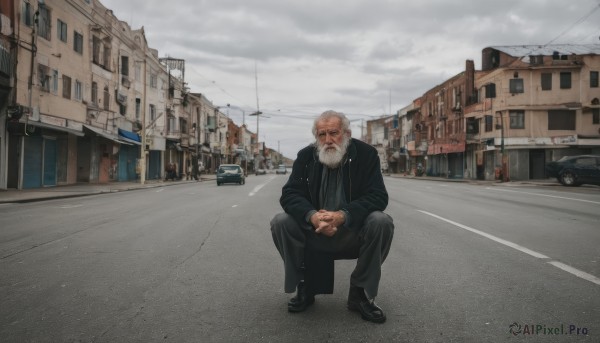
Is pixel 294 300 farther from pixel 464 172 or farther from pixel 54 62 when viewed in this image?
pixel 464 172

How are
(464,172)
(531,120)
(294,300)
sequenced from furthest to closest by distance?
(464,172) → (531,120) → (294,300)

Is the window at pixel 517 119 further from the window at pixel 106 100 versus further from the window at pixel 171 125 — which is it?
the window at pixel 106 100

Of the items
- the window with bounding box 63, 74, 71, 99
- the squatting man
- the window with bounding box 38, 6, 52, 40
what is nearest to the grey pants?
the squatting man

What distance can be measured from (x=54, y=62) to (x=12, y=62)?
3.93 metres

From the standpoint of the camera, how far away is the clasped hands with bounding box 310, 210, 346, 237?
3447 mm

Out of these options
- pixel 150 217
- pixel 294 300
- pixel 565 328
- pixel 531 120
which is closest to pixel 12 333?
pixel 294 300

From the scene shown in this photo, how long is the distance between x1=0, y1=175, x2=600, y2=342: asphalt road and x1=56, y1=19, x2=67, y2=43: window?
68.7 ft

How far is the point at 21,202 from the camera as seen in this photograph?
15633 mm

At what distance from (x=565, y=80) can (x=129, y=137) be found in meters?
38.9

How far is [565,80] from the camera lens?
1690 inches

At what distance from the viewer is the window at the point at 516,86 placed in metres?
43.2

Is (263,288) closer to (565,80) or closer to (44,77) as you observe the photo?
(44,77)

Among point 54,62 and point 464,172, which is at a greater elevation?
point 54,62

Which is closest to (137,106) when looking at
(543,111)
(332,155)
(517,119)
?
(517,119)
